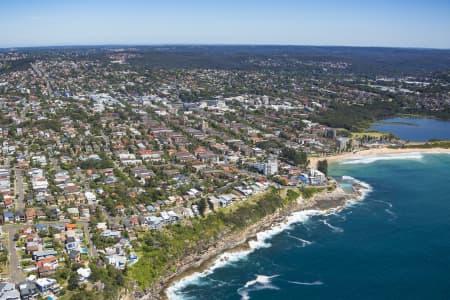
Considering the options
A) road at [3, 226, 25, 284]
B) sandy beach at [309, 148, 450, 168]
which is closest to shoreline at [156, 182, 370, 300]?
road at [3, 226, 25, 284]

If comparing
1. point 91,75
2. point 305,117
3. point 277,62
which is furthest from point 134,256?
point 277,62

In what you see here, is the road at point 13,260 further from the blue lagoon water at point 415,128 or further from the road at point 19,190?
the blue lagoon water at point 415,128

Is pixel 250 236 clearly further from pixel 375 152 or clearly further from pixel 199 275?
pixel 375 152

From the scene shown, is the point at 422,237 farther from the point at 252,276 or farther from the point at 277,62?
the point at 277,62

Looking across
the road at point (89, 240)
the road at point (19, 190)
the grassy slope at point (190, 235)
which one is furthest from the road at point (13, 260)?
the grassy slope at point (190, 235)

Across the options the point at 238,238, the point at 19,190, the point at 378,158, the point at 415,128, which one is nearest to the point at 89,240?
the point at 238,238
